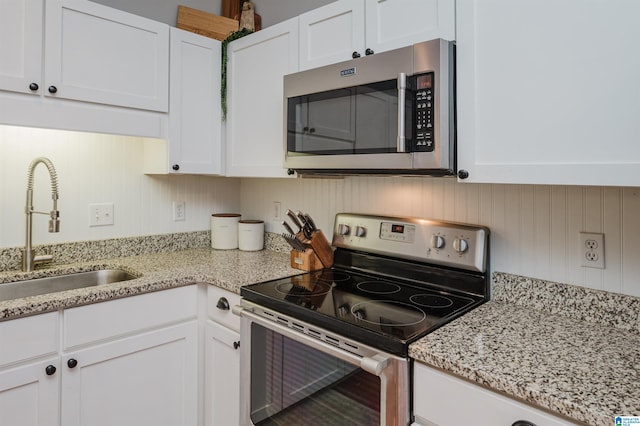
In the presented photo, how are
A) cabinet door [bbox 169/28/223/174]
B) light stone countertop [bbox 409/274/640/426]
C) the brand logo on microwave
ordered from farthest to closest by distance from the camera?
cabinet door [bbox 169/28/223/174] → the brand logo on microwave → light stone countertop [bbox 409/274/640/426]

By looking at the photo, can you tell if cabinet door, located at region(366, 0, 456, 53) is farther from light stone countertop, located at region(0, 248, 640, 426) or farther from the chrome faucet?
the chrome faucet

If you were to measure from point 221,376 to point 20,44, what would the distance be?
4.97 ft

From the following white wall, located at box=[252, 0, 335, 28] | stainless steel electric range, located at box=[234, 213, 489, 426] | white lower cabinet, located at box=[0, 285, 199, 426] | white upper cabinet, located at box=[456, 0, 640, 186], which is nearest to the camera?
white upper cabinet, located at box=[456, 0, 640, 186]

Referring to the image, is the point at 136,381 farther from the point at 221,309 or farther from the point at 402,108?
the point at 402,108

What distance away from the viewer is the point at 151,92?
1909mm

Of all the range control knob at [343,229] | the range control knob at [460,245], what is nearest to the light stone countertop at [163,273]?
the range control knob at [343,229]

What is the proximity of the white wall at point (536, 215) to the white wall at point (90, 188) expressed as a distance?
105cm

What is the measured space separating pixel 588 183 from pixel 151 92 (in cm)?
176

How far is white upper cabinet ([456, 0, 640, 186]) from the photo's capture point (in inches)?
39.0

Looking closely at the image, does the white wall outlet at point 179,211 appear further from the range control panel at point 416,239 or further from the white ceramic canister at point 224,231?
the range control panel at point 416,239

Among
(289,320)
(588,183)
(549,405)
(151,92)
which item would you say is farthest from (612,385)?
(151,92)

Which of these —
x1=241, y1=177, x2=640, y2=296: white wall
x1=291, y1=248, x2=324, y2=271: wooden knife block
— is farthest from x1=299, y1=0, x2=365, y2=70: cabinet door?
x1=291, y1=248, x2=324, y2=271: wooden knife block

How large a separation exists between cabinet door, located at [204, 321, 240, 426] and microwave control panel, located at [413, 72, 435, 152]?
103cm

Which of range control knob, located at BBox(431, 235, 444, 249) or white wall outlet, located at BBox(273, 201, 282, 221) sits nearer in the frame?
range control knob, located at BBox(431, 235, 444, 249)
